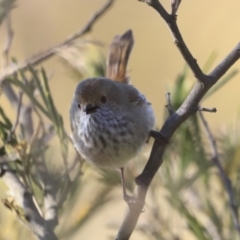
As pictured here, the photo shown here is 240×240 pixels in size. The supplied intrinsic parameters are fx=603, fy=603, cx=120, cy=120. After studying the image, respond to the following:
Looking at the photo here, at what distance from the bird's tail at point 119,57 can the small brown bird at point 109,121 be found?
0.12 metres

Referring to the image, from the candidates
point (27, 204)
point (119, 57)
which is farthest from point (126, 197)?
point (119, 57)

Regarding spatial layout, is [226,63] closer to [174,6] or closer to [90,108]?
[174,6]

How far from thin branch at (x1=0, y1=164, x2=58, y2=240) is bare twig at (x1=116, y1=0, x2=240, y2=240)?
0.12 meters

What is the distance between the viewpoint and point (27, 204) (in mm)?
1002

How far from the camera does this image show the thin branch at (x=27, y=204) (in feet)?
3.12

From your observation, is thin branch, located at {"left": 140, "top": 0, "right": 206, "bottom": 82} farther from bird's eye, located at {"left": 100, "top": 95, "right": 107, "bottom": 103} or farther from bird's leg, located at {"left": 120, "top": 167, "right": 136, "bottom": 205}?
bird's eye, located at {"left": 100, "top": 95, "right": 107, "bottom": 103}

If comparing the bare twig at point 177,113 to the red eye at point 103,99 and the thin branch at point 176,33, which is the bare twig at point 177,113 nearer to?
the thin branch at point 176,33

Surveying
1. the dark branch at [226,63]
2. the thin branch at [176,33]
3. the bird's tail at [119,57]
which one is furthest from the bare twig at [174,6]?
the bird's tail at [119,57]

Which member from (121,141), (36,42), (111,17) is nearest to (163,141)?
(121,141)

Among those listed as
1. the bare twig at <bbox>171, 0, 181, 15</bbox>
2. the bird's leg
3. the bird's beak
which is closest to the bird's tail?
the bird's beak

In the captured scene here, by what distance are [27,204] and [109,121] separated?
0.64m

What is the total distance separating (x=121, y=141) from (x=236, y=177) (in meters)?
0.50

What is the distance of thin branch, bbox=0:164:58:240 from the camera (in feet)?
3.12

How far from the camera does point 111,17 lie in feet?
15.4
